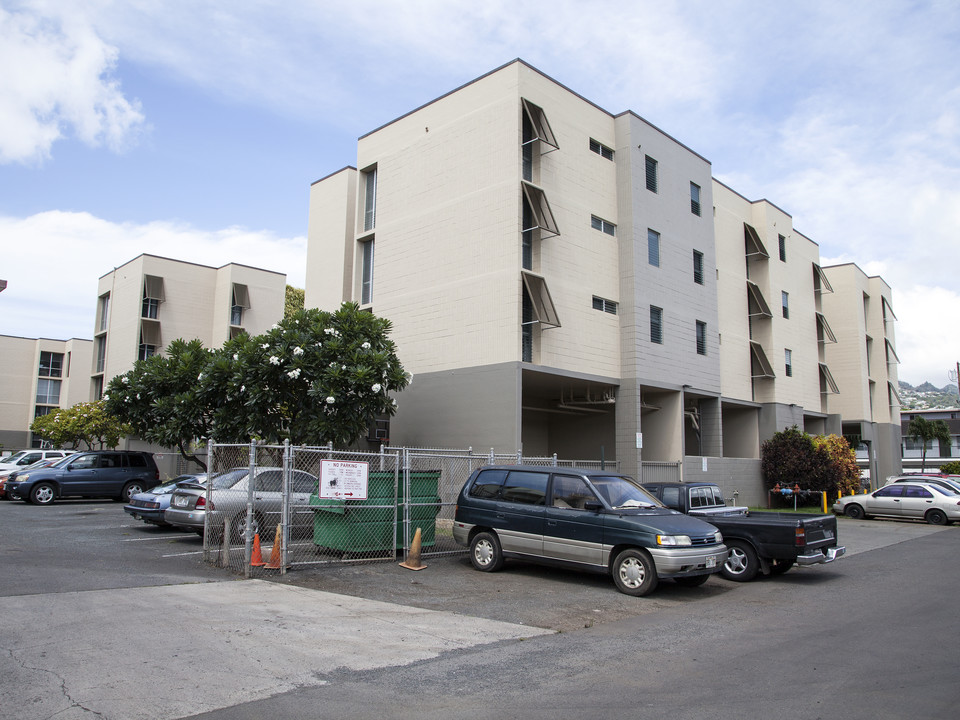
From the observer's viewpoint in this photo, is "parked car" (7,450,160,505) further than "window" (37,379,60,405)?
No

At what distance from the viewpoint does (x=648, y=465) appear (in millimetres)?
25938

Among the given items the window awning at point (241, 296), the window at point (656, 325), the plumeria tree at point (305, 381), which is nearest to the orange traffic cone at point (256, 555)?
the plumeria tree at point (305, 381)

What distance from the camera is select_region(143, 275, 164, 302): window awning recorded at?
40906 millimetres

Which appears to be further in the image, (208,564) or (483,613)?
(208,564)

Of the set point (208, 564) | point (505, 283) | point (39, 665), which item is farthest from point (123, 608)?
point (505, 283)

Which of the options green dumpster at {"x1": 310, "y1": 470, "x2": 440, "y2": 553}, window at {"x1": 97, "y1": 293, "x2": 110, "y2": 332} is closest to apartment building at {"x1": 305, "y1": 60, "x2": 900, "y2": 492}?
green dumpster at {"x1": 310, "y1": 470, "x2": 440, "y2": 553}

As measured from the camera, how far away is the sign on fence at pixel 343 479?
38.1 feet

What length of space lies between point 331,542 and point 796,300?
34069 millimetres

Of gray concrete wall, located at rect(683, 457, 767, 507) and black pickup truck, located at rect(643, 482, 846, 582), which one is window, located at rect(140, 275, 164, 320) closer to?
gray concrete wall, located at rect(683, 457, 767, 507)

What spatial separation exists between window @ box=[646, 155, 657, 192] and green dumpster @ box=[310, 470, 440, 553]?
60.6ft

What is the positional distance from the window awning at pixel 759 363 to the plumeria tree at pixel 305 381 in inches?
794

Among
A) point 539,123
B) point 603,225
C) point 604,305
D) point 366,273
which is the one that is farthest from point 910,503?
point 366,273

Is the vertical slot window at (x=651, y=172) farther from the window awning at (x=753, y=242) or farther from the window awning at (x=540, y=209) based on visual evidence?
the window awning at (x=753, y=242)

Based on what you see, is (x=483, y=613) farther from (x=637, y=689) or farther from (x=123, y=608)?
(x=123, y=608)
